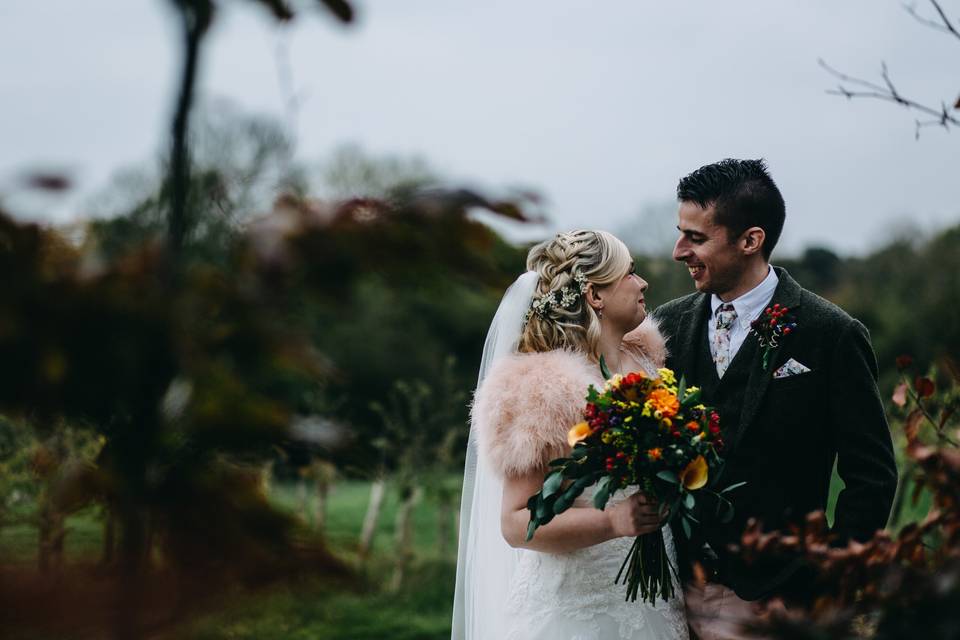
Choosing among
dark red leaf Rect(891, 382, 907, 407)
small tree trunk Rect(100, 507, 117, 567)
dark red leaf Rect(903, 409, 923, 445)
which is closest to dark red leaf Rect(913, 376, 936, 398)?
dark red leaf Rect(891, 382, 907, 407)

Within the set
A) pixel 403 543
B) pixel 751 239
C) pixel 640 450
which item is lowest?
pixel 403 543

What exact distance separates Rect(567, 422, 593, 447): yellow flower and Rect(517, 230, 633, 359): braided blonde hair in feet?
1.89

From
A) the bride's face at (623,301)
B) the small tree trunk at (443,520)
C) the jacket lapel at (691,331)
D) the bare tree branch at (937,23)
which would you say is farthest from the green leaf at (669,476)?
the small tree trunk at (443,520)

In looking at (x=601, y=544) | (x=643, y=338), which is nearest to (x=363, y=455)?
(x=601, y=544)

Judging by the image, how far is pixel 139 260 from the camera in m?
1.26

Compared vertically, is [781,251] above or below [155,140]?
above

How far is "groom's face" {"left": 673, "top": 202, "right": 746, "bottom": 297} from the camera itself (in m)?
3.60

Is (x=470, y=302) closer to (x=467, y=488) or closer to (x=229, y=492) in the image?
(x=467, y=488)

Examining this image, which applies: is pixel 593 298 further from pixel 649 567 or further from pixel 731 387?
pixel 649 567

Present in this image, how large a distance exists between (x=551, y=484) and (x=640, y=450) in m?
0.32

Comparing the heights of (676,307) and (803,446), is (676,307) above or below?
above

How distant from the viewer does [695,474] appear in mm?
2785

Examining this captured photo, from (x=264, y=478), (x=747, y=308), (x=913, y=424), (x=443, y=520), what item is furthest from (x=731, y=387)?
(x=443, y=520)

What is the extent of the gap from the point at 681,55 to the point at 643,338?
490 centimetres
